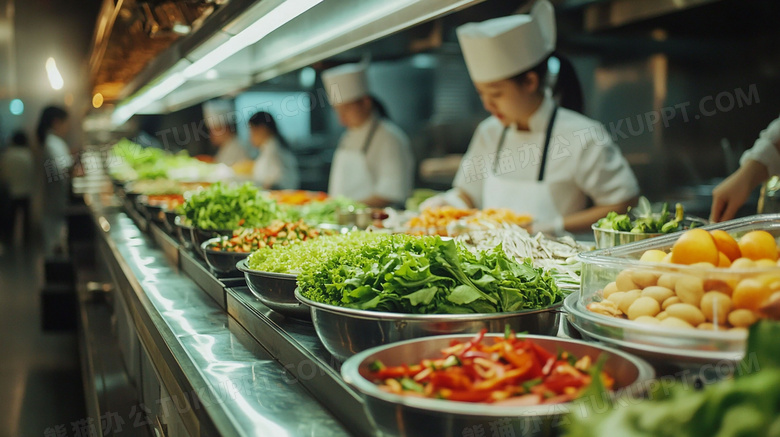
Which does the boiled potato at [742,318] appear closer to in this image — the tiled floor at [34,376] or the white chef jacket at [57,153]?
the tiled floor at [34,376]

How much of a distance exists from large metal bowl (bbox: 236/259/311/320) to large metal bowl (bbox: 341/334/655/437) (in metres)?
0.61

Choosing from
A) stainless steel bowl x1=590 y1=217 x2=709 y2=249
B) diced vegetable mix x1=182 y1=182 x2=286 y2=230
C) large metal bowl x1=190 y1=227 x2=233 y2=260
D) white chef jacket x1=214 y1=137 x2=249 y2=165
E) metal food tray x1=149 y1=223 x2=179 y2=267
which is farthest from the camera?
white chef jacket x1=214 y1=137 x2=249 y2=165

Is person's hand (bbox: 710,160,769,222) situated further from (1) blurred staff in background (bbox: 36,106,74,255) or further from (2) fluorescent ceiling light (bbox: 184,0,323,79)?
(1) blurred staff in background (bbox: 36,106,74,255)

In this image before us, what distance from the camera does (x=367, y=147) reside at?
5.69 meters

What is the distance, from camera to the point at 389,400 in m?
0.89

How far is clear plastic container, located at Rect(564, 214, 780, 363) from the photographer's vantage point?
3.19 ft

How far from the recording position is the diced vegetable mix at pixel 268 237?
2.18 metres

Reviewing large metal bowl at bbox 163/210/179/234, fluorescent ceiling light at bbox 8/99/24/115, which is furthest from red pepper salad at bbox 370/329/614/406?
fluorescent ceiling light at bbox 8/99/24/115

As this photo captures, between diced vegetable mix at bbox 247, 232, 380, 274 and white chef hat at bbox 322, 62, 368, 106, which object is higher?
white chef hat at bbox 322, 62, 368, 106

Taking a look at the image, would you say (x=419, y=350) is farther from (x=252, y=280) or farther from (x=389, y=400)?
(x=252, y=280)

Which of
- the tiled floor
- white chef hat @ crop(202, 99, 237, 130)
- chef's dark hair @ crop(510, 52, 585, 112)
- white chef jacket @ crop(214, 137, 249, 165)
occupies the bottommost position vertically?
the tiled floor

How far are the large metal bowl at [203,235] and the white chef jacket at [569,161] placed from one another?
1857 millimetres

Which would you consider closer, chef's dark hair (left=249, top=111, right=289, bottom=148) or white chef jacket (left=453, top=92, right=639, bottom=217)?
white chef jacket (left=453, top=92, right=639, bottom=217)

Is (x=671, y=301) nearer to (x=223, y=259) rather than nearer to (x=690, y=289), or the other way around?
(x=690, y=289)
